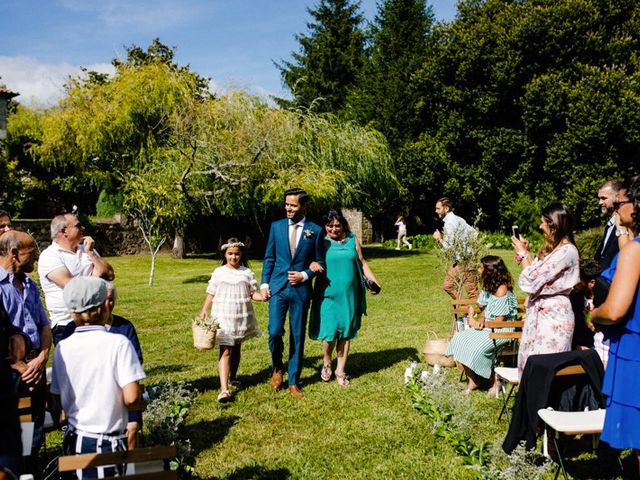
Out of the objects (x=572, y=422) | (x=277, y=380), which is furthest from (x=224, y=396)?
(x=572, y=422)

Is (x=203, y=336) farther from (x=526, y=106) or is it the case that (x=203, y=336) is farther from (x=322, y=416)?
(x=526, y=106)

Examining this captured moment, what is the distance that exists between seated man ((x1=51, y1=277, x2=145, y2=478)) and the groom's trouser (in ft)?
12.6

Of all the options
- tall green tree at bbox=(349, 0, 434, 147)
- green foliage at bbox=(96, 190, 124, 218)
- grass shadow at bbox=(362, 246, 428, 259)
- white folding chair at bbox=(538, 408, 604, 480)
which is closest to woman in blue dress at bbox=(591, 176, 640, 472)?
white folding chair at bbox=(538, 408, 604, 480)

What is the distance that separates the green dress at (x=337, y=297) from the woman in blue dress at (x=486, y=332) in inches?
49.6

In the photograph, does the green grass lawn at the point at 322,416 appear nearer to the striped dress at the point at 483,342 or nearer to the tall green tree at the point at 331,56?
the striped dress at the point at 483,342

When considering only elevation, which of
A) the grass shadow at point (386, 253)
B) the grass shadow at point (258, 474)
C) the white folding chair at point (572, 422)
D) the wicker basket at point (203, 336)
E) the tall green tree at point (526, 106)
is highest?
the tall green tree at point (526, 106)

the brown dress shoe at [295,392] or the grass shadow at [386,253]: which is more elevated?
the grass shadow at [386,253]

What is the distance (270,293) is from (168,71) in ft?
53.5

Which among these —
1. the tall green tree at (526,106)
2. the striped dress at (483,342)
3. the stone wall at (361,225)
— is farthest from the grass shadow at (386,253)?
the striped dress at (483,342)

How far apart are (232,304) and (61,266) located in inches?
81.3

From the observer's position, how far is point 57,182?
3183cm

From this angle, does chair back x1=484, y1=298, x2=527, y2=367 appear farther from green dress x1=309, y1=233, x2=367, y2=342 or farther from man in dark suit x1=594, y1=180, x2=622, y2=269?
green dress x1=309, y1=233, x2=367, y2=342

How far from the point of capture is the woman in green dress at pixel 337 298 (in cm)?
760

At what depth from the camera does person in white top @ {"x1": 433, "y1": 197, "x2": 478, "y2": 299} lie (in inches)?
361
